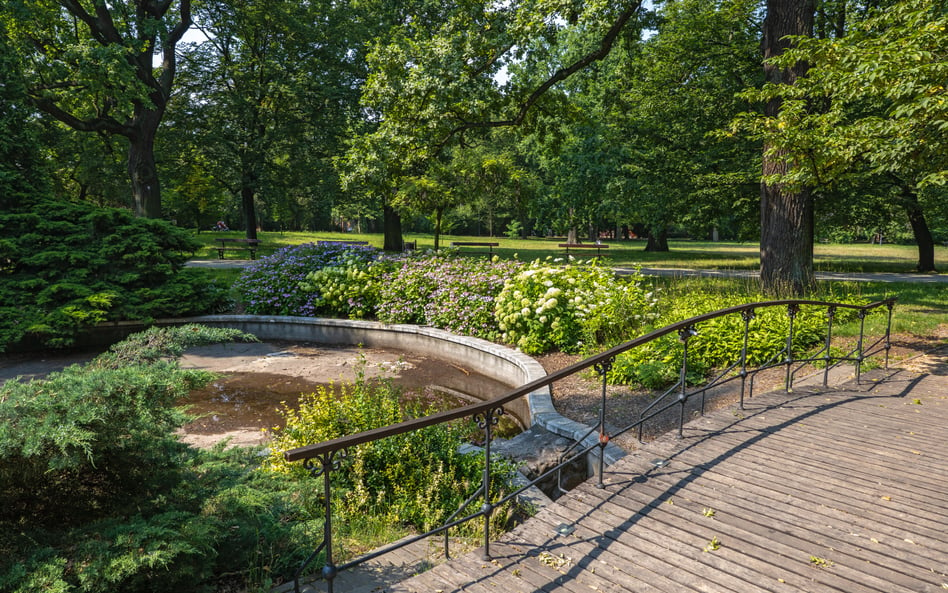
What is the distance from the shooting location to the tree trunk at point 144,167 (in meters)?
17.4

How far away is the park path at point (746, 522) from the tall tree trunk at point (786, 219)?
18.0ft

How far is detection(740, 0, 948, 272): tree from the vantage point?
6.25m

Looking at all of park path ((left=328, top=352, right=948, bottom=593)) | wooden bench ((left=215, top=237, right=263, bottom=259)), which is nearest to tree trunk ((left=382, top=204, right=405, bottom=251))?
wooden bench ((left=215, top=237, right=263, bottom=259))

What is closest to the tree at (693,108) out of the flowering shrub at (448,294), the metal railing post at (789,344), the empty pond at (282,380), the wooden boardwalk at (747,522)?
the flowering shrub at (448,294)

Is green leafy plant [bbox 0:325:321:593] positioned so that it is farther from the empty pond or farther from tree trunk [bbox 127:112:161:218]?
tree trunk [bbox 127:112:161:218]

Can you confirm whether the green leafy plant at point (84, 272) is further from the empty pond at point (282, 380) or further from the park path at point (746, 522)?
the park path at point (746, 522)

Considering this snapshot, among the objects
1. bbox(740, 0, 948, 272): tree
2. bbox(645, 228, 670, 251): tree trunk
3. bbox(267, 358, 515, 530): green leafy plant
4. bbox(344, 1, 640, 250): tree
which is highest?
bbox(344, 1, 640, 250): tree

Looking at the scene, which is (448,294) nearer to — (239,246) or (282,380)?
(282,380)

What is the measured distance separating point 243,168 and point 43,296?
16266mm

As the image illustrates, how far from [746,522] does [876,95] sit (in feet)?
24.0

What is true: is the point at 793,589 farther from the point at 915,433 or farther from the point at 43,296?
the point at 43,296

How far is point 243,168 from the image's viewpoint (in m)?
24.7

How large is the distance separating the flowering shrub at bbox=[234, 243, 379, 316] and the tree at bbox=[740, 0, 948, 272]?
933 cm

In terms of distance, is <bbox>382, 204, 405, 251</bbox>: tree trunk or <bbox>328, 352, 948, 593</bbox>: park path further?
<bbox>382, 204, 405, 251</bbox>: tree trunk
